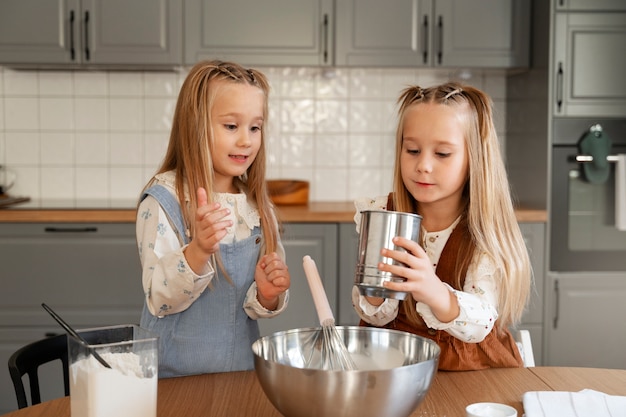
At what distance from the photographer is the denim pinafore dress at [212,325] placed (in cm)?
152

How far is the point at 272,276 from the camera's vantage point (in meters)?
1.35

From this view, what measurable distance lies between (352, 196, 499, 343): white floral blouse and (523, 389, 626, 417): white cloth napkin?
0.63 ft

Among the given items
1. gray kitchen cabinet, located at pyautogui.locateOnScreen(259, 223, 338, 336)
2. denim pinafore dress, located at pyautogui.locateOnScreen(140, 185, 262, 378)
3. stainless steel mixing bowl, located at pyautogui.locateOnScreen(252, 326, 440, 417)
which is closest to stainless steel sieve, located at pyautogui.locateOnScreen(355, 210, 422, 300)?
stainless steel mixing bowl, located at pyautogui.locateOnScreen(252, 326, 440, 417)

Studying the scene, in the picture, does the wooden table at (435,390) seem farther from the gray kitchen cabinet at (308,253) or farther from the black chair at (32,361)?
the gray kitchen cabinet at (308,253)

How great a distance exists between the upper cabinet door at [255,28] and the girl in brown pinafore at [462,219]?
1565mm

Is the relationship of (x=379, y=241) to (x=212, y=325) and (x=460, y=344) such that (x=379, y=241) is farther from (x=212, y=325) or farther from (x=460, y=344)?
(x=212, y=325)

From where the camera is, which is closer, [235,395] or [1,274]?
[235,395]

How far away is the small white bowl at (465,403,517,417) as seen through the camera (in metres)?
0.99

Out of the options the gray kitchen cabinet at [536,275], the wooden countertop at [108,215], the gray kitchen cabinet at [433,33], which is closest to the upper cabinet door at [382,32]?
the gray kitchen cabinet at [433,33]

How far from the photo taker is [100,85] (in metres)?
3.31

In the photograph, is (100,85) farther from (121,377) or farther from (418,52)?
(121,377)

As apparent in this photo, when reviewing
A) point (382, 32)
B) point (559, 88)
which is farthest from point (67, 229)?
point (559, 88)

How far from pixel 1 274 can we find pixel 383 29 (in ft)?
5.68

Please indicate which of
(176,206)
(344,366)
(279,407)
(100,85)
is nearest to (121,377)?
(279,407)
